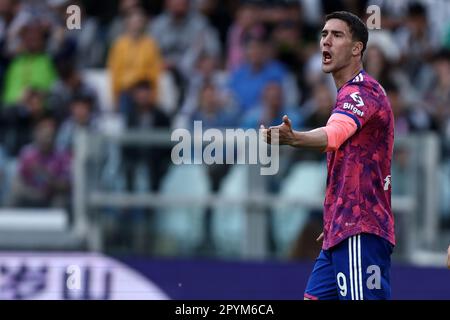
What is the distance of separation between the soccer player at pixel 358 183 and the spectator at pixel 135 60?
5.89 metres

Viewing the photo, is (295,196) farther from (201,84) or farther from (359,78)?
(359,78)

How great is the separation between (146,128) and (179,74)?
107cm

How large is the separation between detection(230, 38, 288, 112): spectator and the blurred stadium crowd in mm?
13

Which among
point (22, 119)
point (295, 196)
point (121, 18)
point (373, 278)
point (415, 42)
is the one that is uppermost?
point (121, 18)

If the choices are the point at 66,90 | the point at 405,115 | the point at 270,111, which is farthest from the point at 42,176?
the point at 405,115

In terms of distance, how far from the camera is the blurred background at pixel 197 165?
407 inches

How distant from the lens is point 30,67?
12781mm

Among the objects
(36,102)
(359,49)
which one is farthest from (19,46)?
(359,49)

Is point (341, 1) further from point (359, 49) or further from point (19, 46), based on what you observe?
point (359, 49)

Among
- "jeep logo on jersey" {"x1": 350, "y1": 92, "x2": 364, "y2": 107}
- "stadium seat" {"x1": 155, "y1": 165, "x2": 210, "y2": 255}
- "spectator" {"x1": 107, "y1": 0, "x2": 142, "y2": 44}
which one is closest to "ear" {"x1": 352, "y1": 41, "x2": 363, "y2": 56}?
"jeep logo on jersey" {"x1": 350, "y1": 92, "x2": 364, "y2": 107}

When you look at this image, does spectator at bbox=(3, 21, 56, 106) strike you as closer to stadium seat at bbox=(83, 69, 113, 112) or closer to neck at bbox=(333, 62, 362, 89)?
stadium seat at bbox=(83, 69, 113, 112)

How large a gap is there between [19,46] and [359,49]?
715 centimetres

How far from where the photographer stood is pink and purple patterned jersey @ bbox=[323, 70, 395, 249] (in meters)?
6.31

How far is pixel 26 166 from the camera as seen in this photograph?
11.2 metres
